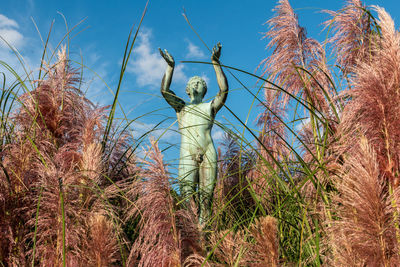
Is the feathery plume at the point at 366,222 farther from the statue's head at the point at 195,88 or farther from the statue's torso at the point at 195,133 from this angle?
the statue's head at the point at 195,88

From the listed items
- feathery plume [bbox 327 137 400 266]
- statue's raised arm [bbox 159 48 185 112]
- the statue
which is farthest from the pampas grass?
statue's raised arm [bbox 159 48 185 112]

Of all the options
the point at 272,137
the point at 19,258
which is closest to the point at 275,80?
the point at 272,137

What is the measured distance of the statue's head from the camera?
503 centimetres

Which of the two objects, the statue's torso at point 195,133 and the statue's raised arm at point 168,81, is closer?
the statue's torso at point 195,133

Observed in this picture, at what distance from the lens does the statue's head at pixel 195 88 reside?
503 centimetres

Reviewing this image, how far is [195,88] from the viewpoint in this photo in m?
5.04

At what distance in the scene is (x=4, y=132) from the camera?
10.1 ft

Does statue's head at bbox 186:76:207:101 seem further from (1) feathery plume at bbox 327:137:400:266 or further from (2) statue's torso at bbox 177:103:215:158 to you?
(1) feathery plume at bbox 327:137:400:266

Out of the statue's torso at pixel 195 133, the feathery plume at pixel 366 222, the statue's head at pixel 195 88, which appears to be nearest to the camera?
the feathery plume at pixel 366 222

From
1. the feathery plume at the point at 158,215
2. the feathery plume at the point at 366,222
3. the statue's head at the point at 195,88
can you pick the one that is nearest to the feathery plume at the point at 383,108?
the feathery plume at the point at 366,222

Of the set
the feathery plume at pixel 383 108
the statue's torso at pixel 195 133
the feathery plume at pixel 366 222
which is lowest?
the feathery plume at pixel 366 222

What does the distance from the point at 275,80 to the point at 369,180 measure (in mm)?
2016

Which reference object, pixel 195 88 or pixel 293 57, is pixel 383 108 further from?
pixel 195 88

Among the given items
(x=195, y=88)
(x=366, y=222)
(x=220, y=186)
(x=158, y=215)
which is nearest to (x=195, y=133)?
(x=195, y=88)
